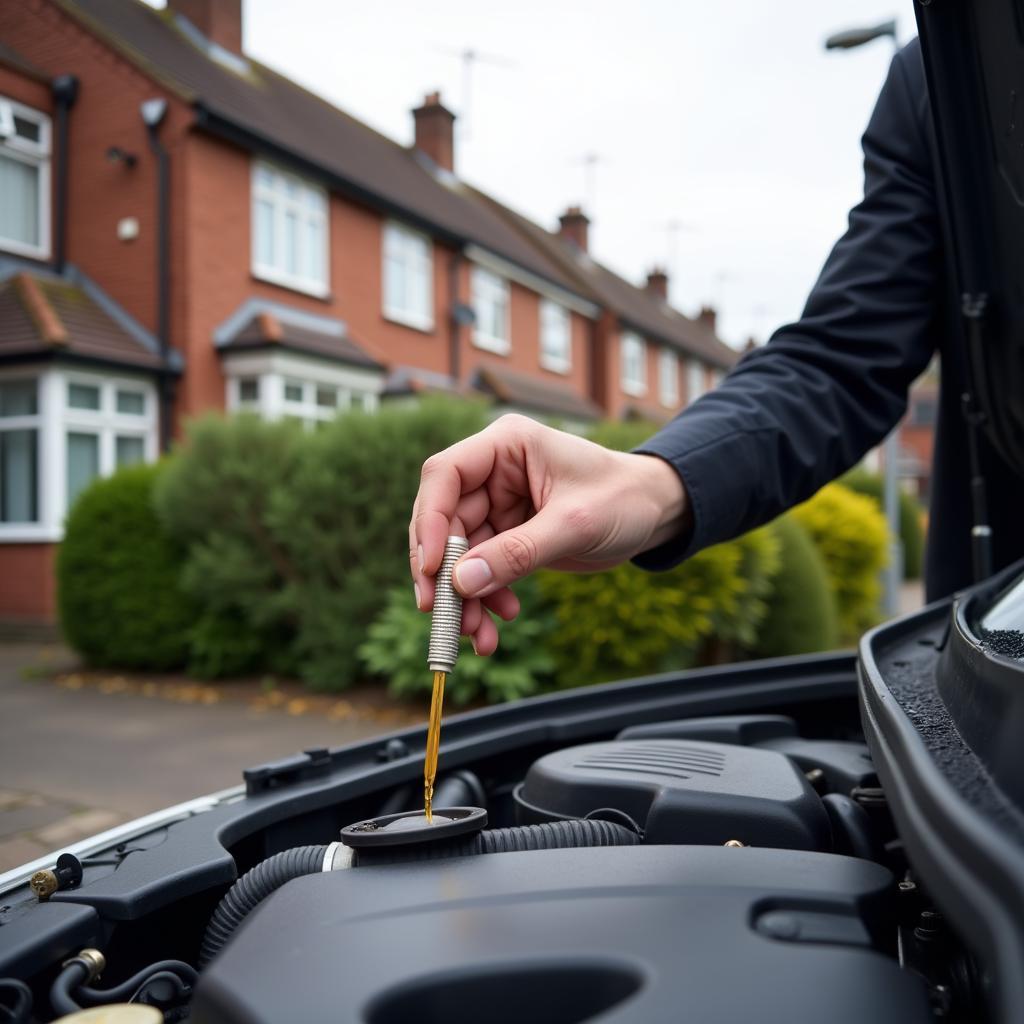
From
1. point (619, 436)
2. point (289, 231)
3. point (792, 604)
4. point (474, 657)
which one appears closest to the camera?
point (474, 657)

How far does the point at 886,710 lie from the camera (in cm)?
93

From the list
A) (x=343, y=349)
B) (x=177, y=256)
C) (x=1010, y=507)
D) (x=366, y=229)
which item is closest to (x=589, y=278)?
(x=366, y=229)

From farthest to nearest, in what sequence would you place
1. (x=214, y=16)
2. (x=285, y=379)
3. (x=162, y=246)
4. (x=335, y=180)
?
1. (x=214, y=16)
2. (x=335, y=180)
3. (x=285, y=379)
4. (x=162, y=246)

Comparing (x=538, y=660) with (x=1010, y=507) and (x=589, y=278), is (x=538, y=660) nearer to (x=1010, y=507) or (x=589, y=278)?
(x=1010, y=507)

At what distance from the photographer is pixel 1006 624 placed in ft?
3.47

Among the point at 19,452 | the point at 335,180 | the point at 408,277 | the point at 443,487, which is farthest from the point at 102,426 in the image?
the point at 443,487

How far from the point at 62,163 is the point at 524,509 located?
536 inches

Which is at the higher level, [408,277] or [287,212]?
[287,212]

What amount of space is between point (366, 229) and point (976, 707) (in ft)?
52.8

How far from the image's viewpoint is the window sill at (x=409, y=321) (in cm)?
1653

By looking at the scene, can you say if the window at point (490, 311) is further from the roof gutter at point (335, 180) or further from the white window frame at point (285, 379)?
the white window frame at point (285, 379)

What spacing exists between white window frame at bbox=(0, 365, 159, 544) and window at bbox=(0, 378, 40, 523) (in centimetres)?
7

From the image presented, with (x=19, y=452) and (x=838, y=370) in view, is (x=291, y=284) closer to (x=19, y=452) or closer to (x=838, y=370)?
(x=19, y=452)

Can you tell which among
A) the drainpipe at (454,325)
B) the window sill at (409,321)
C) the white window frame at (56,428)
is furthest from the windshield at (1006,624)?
the drainpipe at (454,325)
